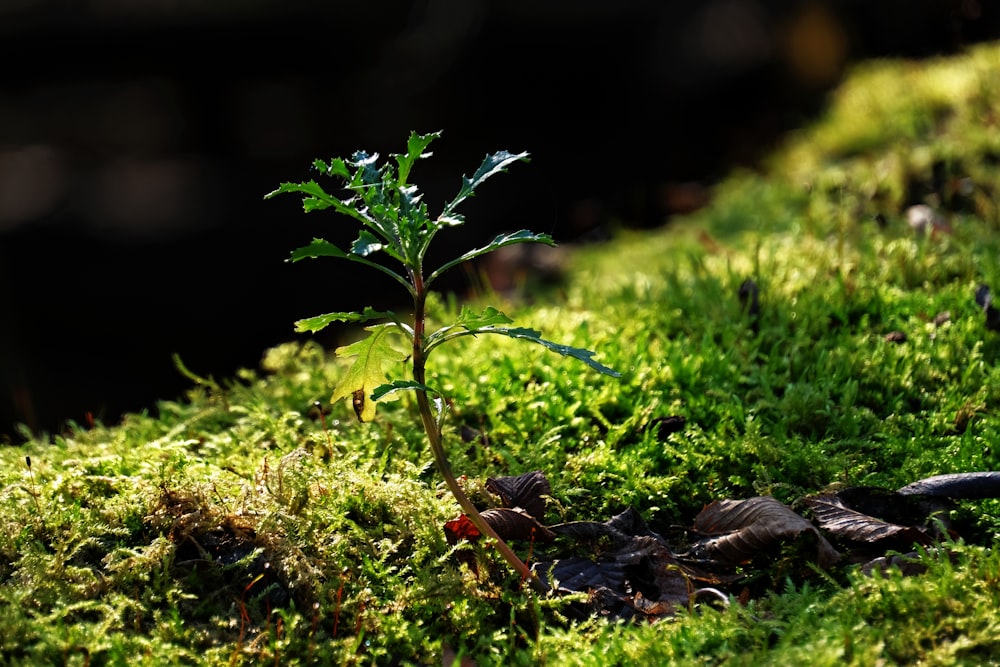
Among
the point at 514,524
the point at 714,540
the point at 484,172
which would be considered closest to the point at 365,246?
the point at 484,172

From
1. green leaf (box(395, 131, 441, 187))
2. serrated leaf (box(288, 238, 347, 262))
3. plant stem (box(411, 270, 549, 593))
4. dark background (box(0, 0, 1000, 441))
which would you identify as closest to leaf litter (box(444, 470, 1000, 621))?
plant stem (box(411, 270, 549, 593))

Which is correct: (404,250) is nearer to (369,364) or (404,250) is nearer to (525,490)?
(369,364)

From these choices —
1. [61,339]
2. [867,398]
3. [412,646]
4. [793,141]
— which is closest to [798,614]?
[412,646]

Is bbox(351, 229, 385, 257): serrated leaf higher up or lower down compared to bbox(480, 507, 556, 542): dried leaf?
higher up

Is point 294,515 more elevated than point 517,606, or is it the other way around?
Answer: point 294,515

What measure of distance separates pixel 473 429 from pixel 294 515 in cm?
76

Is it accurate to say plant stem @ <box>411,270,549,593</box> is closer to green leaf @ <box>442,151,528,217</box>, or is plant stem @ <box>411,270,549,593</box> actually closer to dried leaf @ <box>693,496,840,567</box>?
green leaf @ <box>442,151,528,217</box>

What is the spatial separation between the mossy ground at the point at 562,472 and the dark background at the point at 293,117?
4.47 meters

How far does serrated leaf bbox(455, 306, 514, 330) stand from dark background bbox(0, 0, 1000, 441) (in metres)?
5.98

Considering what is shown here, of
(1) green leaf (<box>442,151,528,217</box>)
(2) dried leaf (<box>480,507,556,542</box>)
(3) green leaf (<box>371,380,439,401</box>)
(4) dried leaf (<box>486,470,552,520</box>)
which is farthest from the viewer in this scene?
(4) dried leaf (<box>486,470,552,520</box>)

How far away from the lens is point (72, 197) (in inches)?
360

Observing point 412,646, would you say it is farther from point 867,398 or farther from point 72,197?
point 72,197

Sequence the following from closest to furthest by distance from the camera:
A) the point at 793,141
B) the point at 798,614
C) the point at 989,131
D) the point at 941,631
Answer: the point at 941,631, the point at 798,614, the point at 989,131, the point at 793,141

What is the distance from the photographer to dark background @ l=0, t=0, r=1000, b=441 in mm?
8023
